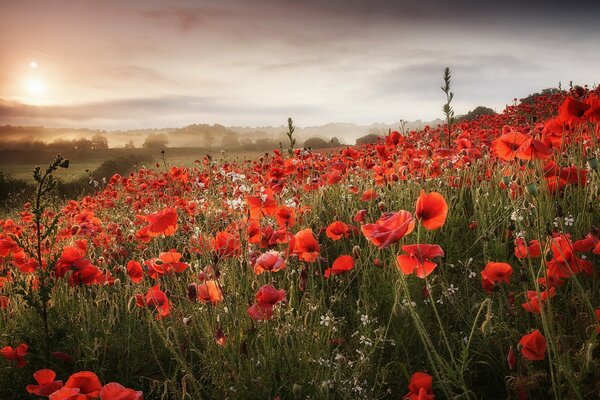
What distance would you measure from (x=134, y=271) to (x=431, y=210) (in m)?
2.13

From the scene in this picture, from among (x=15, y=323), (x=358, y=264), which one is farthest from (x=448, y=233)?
(x=15, y=323)

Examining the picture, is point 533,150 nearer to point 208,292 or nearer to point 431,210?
point 431,210

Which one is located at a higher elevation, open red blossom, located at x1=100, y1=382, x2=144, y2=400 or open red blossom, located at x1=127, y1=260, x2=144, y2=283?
open red blossom, located at x1=127, y1=260, x2=144, y2=283

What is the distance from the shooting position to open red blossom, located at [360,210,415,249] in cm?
164

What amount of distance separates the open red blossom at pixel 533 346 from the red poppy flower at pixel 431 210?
59cm

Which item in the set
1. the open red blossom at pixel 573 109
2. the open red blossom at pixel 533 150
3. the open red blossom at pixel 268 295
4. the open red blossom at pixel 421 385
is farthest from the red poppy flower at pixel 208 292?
the open red blossom at pixel 573 109

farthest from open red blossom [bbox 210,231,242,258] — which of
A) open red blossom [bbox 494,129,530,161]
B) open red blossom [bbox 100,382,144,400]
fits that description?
open red blossom [bbox 494,129,530,161]

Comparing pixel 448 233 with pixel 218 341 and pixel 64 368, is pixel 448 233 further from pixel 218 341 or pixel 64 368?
pixel 64 368

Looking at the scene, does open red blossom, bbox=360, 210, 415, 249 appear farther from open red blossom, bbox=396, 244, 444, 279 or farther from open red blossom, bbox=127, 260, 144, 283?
open red blossom, bbox=127, 260, 144, 283

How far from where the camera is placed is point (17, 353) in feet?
8.05

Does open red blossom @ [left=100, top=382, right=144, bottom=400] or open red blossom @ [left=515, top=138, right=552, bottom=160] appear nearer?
open red blossom @ [left=100, top=382, right=144, bottom=400]

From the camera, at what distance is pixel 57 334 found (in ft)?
9.26

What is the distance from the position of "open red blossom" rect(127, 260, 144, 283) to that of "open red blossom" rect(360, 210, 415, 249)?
6.20 ft

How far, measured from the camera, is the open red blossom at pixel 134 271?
9.86ft
